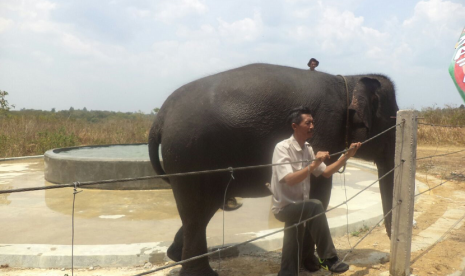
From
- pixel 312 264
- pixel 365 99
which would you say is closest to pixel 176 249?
pixel 312 264

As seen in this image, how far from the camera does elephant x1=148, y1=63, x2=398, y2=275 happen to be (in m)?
3.55

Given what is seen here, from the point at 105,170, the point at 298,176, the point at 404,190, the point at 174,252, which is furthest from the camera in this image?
the point at 105,170

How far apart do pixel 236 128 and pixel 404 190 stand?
1.72 metres

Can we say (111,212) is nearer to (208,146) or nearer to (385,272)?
(208,146)

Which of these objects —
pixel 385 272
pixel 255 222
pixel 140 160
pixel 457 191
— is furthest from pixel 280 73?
pixel 457 191

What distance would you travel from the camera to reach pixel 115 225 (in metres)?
5.64

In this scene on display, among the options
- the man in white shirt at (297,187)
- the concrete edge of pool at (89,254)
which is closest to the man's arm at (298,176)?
the man in white shirt at (297,187)

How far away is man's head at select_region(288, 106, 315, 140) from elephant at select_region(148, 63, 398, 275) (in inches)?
12.4

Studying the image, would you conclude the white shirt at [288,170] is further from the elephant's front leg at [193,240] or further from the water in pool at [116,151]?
the water in pool at [116,151]

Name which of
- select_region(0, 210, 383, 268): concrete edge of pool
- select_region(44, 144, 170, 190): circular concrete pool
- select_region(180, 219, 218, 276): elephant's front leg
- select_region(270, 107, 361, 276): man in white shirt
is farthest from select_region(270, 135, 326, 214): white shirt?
select_region(44, 144, 170, 190): circular concrete pool

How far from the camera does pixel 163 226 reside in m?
5.61

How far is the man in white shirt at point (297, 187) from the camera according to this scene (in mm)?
3219

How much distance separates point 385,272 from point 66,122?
17.9 m

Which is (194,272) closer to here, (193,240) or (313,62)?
(193,240)
